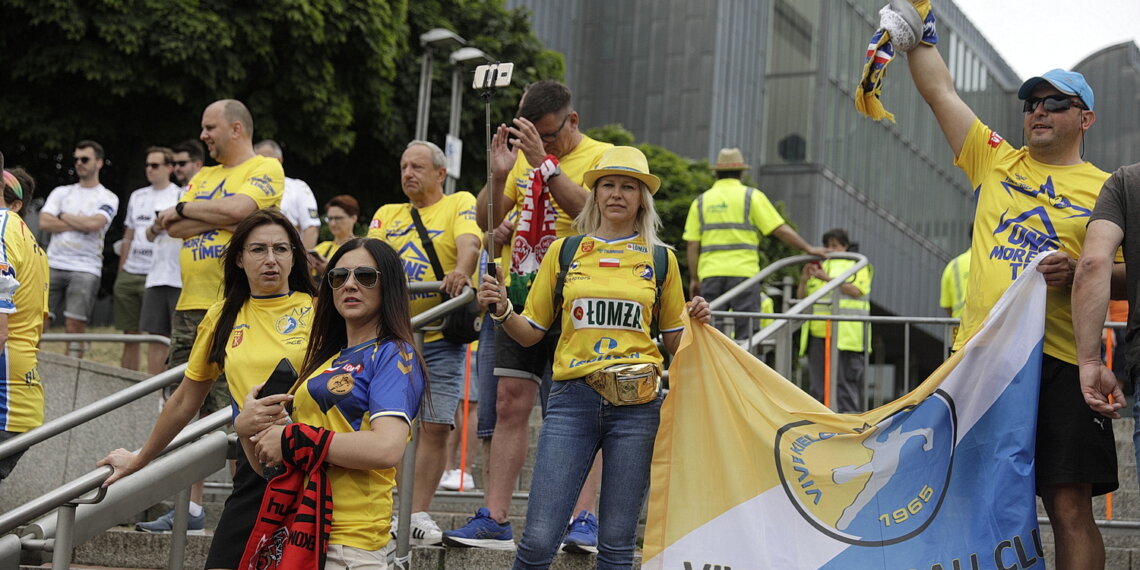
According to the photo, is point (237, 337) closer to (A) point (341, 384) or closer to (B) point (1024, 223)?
(A) point (341, 384)

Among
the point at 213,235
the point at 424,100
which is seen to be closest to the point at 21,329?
the point at 213,235

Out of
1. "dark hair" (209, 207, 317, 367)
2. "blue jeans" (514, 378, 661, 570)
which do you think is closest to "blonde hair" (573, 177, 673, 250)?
"blue jeans" (514, 378, 661, 570)

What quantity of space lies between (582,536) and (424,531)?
2.54ft

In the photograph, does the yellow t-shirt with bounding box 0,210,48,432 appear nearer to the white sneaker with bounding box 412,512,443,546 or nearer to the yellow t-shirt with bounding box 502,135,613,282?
the white sneaker with bounding box 412,512,443,546

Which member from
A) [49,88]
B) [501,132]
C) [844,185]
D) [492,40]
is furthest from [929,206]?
[501,132]

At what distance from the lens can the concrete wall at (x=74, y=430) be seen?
8.62 m

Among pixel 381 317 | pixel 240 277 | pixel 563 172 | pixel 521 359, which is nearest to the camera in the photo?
pixel 381 317

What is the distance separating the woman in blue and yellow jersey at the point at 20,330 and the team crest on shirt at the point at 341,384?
2080mm

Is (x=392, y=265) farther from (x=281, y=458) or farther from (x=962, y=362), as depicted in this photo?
(x=962, y=362)

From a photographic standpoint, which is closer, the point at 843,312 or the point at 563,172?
the point at 563,172

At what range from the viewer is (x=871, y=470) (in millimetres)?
5332

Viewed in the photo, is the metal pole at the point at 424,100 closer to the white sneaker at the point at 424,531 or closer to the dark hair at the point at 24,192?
the dark hair at the point at 24,192

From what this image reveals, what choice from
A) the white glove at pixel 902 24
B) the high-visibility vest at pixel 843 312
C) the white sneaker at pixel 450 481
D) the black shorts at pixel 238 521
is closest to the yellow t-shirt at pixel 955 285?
the high-visibility vest at pixel 843 312

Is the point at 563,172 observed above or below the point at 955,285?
below
